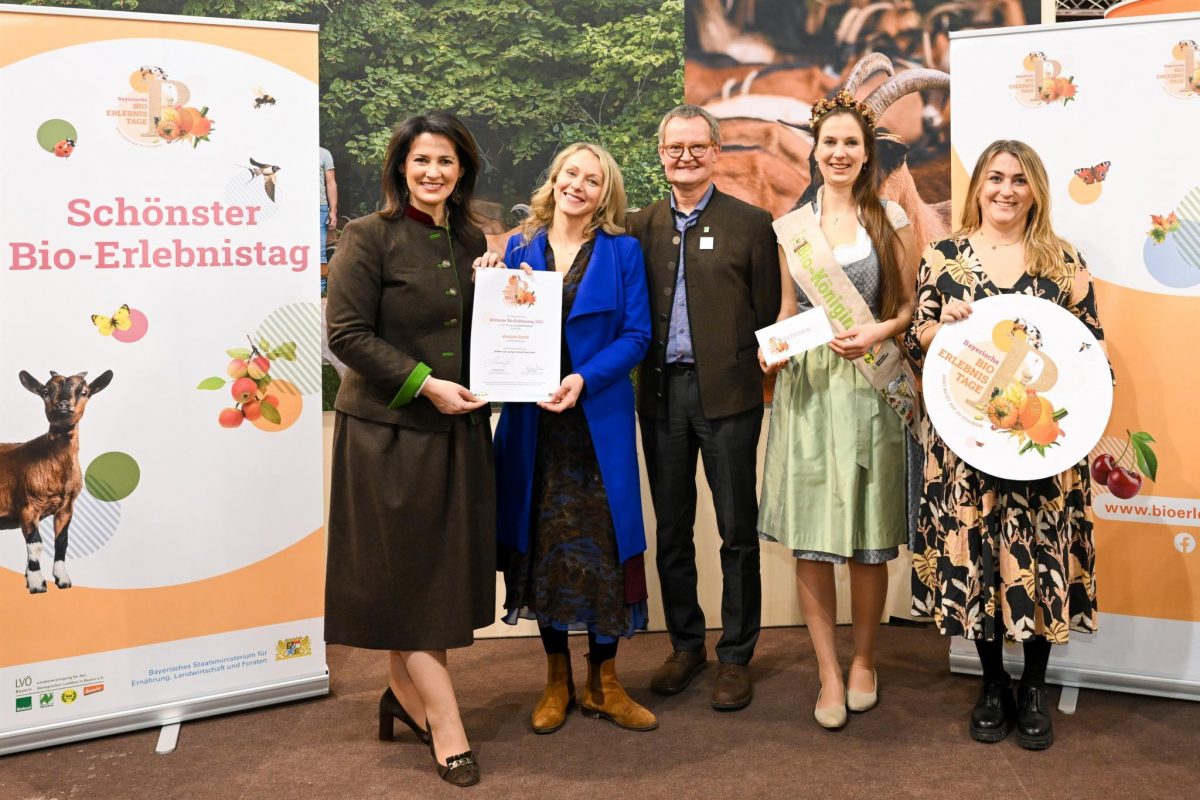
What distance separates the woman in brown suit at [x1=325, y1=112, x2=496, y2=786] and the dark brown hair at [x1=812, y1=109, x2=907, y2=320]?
3.77 ft

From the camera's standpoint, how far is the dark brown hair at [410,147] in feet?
8.79

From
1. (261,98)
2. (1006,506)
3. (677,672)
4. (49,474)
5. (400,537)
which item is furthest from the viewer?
(677,672)

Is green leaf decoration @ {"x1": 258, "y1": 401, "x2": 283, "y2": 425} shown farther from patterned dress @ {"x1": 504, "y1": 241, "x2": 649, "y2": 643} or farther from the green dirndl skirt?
the green dirndl skirt

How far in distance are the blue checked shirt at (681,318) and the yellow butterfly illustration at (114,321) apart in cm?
161

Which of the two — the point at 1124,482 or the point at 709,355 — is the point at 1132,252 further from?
the point at 709,355

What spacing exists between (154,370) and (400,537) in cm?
100

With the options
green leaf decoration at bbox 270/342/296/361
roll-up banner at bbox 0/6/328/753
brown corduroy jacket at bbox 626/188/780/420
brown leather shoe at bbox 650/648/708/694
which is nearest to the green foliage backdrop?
roll-up banner at bbox 0/6/328/753

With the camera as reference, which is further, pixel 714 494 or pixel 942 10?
pixel 942 10

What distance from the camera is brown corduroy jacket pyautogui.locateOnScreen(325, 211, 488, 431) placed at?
2631 millimetres

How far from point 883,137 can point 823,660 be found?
2.17 metres

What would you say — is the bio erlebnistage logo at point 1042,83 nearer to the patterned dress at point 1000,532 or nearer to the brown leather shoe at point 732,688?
the patterned dress at point 1000,532

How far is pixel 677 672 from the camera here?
11.2ft

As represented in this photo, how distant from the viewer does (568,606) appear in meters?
2.94

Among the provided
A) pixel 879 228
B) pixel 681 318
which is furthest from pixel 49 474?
pixel 879 228
